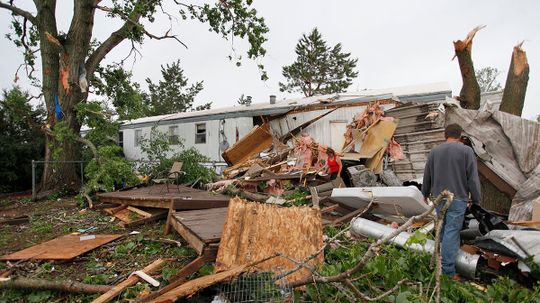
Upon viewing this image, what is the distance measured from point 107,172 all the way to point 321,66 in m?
28.4

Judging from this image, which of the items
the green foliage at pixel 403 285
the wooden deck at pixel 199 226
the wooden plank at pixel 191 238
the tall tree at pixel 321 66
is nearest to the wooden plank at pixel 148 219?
the wooden deck at pixel 199 226

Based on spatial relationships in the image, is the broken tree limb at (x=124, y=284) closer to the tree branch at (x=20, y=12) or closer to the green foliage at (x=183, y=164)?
the green foliage at (x=183, y=164)

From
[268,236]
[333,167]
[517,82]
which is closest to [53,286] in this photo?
[268,236]

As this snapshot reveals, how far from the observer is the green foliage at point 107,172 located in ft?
30.3

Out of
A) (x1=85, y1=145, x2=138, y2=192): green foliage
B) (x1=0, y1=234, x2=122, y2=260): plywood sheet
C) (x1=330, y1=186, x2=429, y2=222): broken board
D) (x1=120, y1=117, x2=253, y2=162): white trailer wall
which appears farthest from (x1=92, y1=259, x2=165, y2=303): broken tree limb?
(x1=120, y1=117, x2=253, y2=162): white trailer wall

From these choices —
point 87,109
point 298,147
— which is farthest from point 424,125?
point 87,109

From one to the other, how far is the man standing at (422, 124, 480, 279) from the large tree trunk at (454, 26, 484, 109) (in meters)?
4.70

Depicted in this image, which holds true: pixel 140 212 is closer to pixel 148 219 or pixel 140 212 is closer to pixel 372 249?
pixel 148 219

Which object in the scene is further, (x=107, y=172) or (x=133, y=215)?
(x=107, y=172)

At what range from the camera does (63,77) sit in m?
11.3

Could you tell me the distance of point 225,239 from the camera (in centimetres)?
380

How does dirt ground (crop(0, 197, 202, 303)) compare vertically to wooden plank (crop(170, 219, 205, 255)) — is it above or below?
below

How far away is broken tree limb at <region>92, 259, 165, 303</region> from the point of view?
3.47 metres

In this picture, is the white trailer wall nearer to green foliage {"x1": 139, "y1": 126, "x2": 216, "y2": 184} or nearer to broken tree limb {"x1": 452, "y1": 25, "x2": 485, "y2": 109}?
green foliage {"x1": 139, "y1": 126, "x2": 216, "y2": 184}
